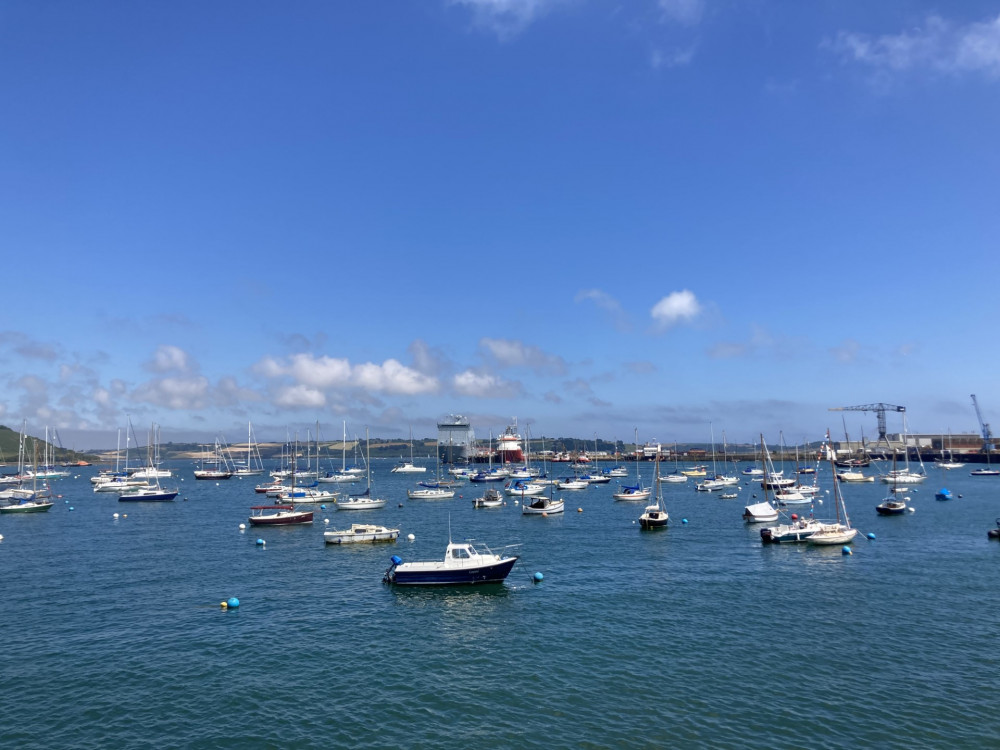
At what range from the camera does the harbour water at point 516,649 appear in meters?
29.6

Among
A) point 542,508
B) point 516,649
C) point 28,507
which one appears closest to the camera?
point 516,649

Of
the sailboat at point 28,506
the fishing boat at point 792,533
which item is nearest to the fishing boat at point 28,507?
the sailboat at point 28,506

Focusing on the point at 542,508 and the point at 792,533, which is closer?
the point at 792,533

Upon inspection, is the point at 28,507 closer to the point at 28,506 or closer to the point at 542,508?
the point at 28,506

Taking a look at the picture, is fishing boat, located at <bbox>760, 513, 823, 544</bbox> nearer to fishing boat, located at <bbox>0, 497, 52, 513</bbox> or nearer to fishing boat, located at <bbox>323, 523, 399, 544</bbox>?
fishing boat, located at <bbox>323, 523, 399, 544</bbox>

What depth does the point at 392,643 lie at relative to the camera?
41.8 meters

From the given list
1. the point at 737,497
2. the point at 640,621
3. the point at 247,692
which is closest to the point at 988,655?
the point at 640,621

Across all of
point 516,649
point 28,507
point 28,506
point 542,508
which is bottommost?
point 516,649

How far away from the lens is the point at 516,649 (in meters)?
40.3

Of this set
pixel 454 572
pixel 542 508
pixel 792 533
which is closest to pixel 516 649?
pixel 454 572

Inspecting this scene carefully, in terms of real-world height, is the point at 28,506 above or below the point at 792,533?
above

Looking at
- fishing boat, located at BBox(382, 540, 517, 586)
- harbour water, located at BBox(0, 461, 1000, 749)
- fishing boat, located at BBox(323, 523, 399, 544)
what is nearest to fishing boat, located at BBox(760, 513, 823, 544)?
harbour water, located at BBox(0, 461, 1000, 749)

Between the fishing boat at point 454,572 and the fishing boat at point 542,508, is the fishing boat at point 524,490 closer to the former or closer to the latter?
the fishing boat at point 542,508

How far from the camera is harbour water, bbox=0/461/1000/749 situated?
97.2 feet
